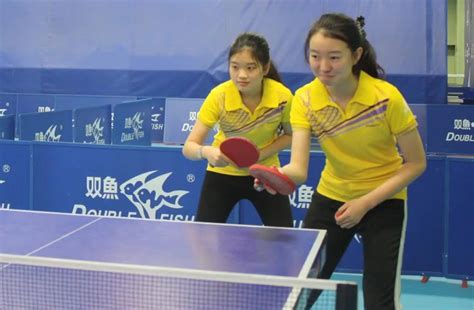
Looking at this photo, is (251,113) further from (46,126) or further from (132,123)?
(132,123)

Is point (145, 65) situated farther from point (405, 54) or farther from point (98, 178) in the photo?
point (98, 178)

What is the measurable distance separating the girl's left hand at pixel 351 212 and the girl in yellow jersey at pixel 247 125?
30.1 inches

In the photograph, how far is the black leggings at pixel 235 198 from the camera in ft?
11.9

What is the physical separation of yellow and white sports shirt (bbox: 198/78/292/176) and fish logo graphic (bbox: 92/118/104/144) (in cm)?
438

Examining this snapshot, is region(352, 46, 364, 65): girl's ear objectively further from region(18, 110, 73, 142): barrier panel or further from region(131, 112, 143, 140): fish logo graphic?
region(131, 112, 143, 140): fish logo graphic

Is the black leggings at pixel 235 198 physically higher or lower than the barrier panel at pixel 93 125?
lower

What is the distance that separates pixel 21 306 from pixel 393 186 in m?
1.43

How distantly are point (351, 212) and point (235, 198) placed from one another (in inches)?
38.5

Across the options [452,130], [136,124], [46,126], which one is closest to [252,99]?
[46,126]

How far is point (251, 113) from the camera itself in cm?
355

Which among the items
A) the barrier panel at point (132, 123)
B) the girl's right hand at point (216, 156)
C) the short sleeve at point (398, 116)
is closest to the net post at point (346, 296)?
the short sleeve at point (398, 116)

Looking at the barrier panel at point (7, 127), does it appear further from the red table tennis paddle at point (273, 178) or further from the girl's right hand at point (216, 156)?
the red table tennis paddle at point (273, 178)

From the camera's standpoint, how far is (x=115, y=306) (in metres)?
2.14

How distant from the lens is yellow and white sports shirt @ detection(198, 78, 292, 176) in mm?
3547
